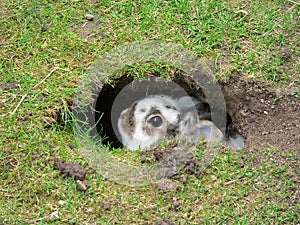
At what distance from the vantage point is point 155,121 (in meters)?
4.76

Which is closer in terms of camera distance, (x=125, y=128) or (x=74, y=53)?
(x=74, y=53)

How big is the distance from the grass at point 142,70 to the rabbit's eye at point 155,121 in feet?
1.64

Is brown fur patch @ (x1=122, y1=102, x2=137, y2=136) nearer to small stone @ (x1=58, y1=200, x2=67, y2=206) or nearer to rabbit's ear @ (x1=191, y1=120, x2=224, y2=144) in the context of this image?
rabbit's ear @ (x1=191, y1=120, x2=224, y2=144)

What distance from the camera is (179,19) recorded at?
4664 millimetres

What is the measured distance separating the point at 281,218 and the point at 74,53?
2089 millimetres

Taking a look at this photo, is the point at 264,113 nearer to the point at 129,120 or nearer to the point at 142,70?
the point at 142,70

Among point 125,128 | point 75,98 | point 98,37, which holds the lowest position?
point 125,128

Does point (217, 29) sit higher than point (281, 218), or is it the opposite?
point (217, 29)

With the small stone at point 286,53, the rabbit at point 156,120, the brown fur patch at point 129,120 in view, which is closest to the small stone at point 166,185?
the rabbit at point 156,120

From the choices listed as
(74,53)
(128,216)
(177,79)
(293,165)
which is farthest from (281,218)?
(74,53)

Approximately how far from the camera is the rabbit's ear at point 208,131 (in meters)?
4.51

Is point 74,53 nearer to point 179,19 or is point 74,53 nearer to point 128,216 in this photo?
point 179,19

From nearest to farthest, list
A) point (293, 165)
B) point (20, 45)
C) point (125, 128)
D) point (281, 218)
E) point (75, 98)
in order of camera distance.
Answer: point (281, 218) → point (293, 165) → point (75, 98) → point (20, 45) → point (125, 128)

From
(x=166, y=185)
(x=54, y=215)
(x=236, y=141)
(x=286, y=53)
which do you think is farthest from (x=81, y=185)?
(x=286, y=53)
